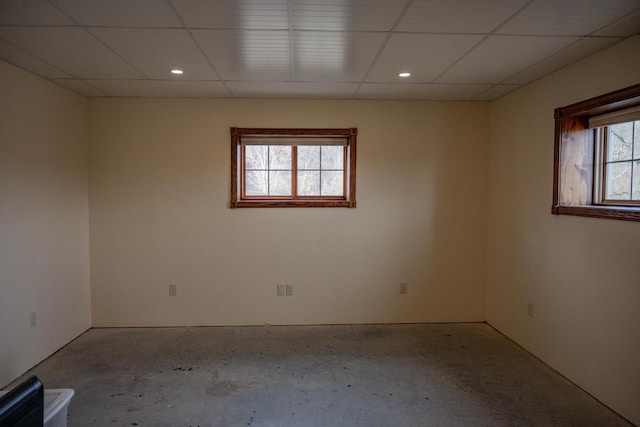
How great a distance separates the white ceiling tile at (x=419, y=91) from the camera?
10.5 ft

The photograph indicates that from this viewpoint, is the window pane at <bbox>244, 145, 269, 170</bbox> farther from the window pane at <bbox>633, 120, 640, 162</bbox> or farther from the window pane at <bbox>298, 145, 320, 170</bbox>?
the window pane at <bbox>633, 120, 640, 162</bbox>

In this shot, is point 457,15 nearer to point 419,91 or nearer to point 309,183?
point 419,91

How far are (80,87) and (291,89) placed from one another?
192 cm

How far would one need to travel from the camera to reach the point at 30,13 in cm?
189

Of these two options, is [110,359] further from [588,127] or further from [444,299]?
[588,127]

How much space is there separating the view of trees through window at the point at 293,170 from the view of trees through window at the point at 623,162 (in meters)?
2.25

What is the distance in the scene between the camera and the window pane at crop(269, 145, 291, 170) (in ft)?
12.4

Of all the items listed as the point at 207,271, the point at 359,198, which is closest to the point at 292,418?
the point at 207,271

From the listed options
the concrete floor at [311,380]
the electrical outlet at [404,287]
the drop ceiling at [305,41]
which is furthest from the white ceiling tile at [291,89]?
the concrete floor at [311,380]

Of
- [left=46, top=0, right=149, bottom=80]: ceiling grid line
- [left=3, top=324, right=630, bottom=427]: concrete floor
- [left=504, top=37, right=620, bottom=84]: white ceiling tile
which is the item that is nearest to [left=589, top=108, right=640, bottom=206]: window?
[left=504, top=37, right=620, bottom=84]: white ceiling tile

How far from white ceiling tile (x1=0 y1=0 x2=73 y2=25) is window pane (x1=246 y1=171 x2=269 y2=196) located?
2034 millimetres

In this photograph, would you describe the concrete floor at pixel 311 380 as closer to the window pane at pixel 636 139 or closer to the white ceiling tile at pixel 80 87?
the window pane at pixel 636 139

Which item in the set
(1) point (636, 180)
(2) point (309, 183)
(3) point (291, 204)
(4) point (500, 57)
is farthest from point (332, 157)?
(1) point (636, 180)

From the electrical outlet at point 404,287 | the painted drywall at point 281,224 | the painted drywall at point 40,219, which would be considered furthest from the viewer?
the electrical outlet at point 404,287
